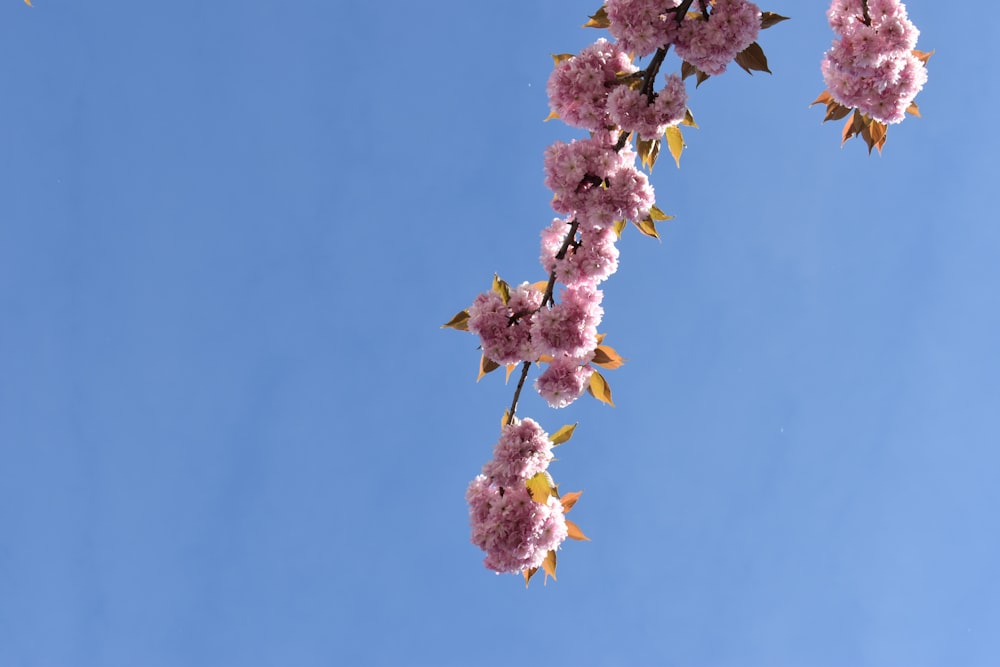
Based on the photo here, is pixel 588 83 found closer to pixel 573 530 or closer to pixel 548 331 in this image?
pixel 548 331

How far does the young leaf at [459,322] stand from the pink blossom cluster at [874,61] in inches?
86.1

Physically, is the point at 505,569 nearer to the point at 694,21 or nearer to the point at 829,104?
the point at 694,21

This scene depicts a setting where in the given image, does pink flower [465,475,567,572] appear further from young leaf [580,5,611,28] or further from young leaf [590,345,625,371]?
young leaf [580,5,611,28]

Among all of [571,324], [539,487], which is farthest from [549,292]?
[539,487]

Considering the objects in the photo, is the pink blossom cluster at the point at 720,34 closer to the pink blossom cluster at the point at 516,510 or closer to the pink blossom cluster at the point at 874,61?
the pink blossom cluster at the point at 874,61

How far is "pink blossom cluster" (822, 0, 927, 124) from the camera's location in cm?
384

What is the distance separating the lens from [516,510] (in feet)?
12.7

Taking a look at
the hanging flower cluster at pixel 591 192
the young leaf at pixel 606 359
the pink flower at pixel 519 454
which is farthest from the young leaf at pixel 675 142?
the pink flower at pixel 519 454

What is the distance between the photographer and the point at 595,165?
12.2 ft

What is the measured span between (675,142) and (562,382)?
4.47ft

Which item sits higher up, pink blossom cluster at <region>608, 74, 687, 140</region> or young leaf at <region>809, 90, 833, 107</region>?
young leaf at <region>809, 90, 833, 107</region>

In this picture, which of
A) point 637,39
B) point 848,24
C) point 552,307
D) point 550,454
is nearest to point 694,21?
point 637,39

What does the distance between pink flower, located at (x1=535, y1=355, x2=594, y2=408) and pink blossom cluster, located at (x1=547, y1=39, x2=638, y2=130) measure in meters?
1.14

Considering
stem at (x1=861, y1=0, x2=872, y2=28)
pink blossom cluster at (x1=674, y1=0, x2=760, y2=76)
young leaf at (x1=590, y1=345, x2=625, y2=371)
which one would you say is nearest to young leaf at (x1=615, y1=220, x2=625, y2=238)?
young leaf at (x1=590, y1=345, x2=625, y2=371)
